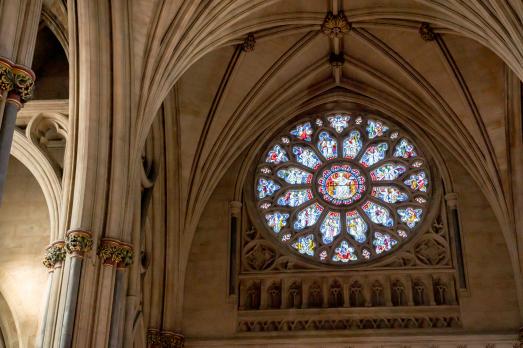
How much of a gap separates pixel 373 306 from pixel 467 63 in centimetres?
546

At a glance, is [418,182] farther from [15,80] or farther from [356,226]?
[15,80]

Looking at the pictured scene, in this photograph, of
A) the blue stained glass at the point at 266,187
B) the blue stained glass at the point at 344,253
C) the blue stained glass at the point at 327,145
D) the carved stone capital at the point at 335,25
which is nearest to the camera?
the carved stone capital at the point at 335,25

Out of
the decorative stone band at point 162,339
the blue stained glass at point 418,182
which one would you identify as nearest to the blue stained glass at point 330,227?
the blue stained glass at point 418,182

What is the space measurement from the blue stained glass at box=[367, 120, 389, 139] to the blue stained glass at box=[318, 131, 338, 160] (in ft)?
2.73

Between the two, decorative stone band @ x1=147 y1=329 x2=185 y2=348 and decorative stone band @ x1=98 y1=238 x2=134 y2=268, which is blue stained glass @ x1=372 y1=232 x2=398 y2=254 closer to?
decorative stone band @ x1=147 y1=329 x2=185 y2=348

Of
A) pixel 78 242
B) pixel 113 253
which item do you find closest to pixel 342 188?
pixel 113 253

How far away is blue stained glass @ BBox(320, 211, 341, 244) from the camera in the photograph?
739 inches

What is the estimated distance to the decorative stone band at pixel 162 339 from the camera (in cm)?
1694

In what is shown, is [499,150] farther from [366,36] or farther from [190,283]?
[190,283]

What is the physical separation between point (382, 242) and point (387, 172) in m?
1.81

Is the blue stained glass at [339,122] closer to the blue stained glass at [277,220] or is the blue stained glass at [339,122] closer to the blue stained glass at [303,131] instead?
the blue stained glass at [303,131]

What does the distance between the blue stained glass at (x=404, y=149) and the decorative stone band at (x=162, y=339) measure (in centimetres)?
648

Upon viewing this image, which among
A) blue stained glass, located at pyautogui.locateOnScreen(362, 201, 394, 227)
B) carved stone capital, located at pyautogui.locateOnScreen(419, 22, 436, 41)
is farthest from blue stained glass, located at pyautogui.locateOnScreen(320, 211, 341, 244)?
carved stone capital, located at pyautogui.locateOnScreen(419, 22, 436, 41)

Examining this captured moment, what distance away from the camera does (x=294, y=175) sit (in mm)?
19797
